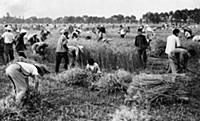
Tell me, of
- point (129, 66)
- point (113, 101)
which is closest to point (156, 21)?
point (129, 66)

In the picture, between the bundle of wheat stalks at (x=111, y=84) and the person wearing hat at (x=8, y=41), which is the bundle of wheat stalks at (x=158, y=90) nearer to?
the bundle of wheat stalks at (x=111, y=84)

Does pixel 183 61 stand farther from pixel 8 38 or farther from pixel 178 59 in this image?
pixel 8 38

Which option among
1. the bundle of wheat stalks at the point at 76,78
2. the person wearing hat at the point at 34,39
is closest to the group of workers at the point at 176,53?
the bundle of wheat stalks at the point at 76,78

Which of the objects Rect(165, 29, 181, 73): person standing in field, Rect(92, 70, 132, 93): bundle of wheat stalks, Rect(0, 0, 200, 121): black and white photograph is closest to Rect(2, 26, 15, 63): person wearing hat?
Rect(0, 0, 200, 121): black and white photograph

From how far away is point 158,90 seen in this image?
6.29 m

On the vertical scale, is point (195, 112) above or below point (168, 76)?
below

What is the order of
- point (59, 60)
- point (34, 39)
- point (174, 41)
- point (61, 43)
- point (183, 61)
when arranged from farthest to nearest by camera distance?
point (34, 39) < point (59, 60) < point (61, 43) < point (183, 61) < point (174, 41)

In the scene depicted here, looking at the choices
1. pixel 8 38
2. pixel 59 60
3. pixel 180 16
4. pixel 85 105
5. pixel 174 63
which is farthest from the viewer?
pixel 180 16

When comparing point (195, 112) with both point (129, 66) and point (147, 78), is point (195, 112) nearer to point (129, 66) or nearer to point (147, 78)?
point (147, 78)

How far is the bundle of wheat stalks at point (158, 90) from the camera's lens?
6195 millimetres

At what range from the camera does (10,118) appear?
498cm

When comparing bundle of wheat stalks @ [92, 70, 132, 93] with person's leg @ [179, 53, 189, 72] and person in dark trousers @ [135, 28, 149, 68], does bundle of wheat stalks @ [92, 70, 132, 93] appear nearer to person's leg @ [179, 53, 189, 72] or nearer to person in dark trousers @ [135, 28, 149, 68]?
person's leg @ [179, 53, 189, 72]

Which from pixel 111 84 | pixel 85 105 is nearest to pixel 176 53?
pixel 111 84

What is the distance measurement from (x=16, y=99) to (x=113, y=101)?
2273 millimetres
